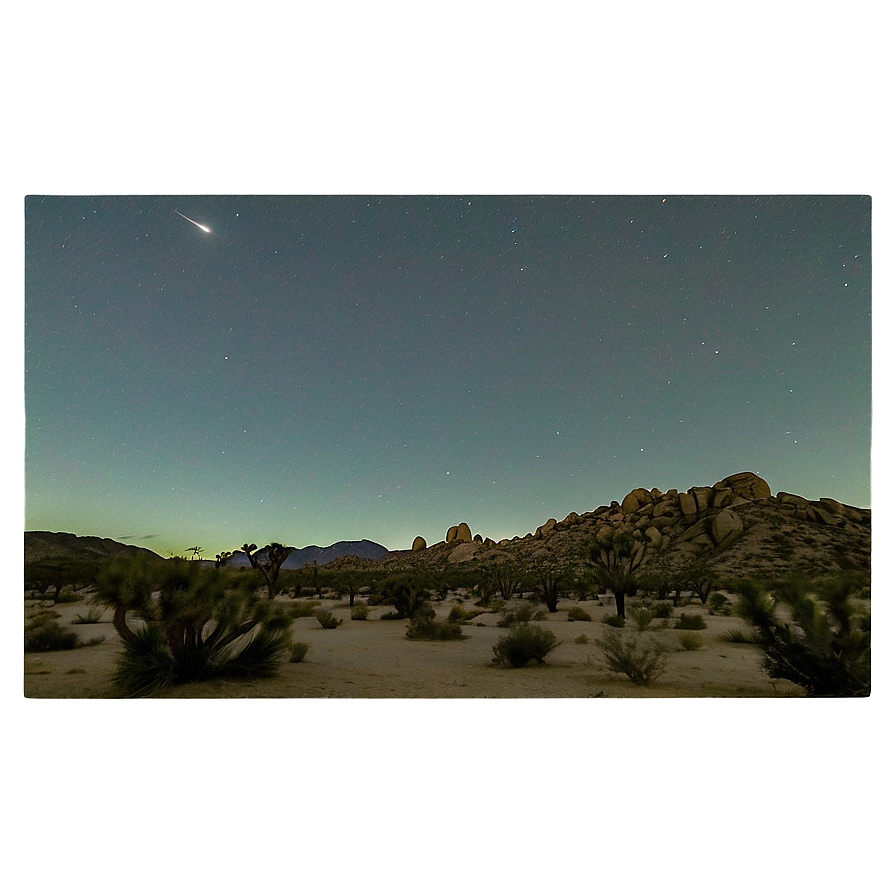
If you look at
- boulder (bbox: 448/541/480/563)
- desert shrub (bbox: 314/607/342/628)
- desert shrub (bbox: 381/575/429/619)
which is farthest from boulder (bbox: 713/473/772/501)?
desert shrub (bbox: 314/607/342/628)

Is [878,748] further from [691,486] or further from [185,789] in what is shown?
[185,789]

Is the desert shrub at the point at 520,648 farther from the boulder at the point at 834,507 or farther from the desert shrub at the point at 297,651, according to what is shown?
the boulder at the point at 834,507

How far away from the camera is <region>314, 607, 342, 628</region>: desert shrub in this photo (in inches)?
226

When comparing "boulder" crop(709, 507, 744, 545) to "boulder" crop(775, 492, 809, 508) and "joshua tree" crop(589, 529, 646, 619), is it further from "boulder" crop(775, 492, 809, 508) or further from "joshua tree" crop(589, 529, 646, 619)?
"joshua tree" crop(589, 529, 646, 619)

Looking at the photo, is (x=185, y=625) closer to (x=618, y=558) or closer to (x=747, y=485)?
(x=618, y=558)

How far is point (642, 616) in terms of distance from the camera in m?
5.67

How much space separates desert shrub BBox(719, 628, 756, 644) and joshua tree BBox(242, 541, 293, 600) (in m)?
3.41

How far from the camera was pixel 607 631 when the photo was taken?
5.63 metres

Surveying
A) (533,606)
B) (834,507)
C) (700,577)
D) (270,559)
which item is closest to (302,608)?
(270,559)

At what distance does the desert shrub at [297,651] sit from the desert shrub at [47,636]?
1.56 metres

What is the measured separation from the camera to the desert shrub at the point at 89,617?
546 cm

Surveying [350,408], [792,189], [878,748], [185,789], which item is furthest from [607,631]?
[792,189]

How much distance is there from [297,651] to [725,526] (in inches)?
135

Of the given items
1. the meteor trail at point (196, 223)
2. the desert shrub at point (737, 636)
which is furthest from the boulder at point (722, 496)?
the meteor trail at point (196, 223)
